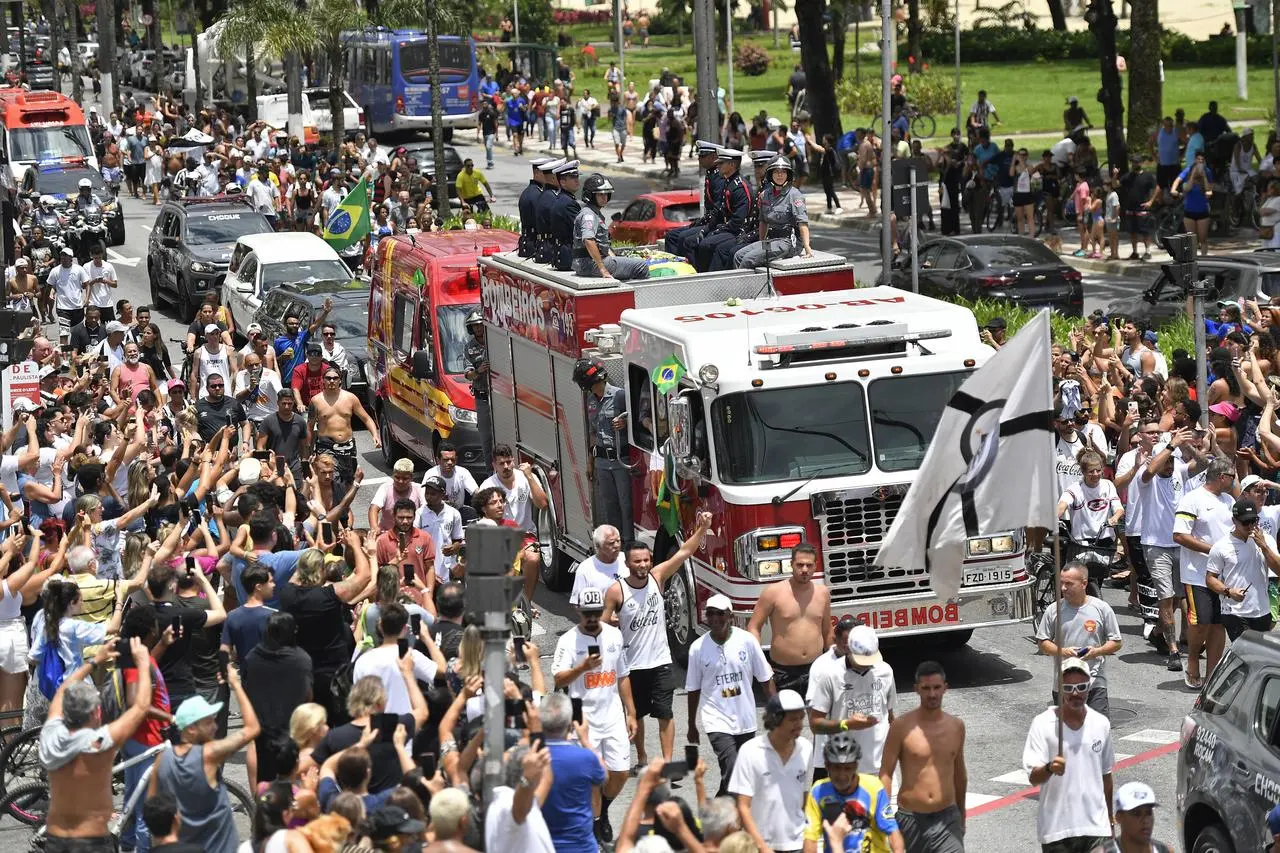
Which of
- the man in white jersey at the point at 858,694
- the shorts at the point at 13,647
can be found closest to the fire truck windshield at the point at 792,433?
the man in white jersey at the point at 858,694

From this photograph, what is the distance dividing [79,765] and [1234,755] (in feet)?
18.5

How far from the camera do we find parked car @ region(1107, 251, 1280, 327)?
899 inches

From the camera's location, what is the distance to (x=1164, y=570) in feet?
49.3

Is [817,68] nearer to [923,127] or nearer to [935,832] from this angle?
[923,127]

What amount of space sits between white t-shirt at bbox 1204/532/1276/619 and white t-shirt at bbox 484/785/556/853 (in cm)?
658

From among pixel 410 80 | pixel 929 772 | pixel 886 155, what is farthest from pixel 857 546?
pixel 410 80

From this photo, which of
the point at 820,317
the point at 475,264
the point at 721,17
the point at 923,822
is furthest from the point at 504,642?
the point at 721,17

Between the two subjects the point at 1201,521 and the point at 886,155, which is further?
the point at 886,155

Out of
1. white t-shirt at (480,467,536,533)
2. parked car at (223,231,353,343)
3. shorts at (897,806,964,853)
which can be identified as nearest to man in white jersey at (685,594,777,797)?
shorts at (897,806,964,853)

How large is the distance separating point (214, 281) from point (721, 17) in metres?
70.9

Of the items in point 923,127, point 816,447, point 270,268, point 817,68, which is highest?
point 817,68

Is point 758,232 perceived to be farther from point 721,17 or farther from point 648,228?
point 721,17

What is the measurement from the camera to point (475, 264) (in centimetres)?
2081

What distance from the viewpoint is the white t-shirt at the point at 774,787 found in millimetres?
9539
